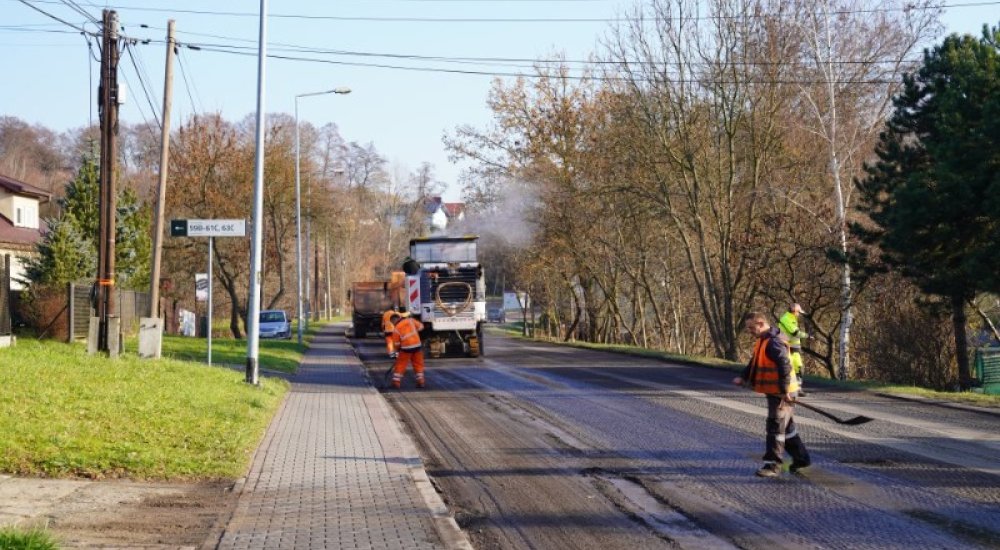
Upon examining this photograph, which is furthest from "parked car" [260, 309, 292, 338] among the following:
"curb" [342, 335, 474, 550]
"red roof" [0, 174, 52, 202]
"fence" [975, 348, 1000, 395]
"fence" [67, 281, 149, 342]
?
"curb" [342, 335, 474, 550]

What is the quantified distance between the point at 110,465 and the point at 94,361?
359 inches

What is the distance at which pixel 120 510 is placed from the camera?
8.59 m

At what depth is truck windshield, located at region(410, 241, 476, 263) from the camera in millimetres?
31969

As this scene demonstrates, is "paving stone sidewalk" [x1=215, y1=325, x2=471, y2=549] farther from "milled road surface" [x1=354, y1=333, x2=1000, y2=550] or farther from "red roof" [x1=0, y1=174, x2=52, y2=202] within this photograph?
"red roof" [x1=0, y1=174, x2=52, y2=202]

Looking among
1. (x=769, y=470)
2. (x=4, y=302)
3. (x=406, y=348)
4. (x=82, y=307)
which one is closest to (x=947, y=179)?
(x=406, y=348)

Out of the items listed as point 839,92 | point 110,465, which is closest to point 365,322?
point 839,92

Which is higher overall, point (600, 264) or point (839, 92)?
point (839, 92)

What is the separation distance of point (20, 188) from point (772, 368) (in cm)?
4160

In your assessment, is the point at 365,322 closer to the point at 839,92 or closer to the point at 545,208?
the point at 545,208

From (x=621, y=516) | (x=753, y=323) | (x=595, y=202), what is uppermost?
(x=595, y=202)

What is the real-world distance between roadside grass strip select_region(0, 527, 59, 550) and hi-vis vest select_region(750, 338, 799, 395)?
266 inches

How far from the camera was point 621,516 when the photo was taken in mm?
8602

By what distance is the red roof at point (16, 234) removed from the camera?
3995 cm

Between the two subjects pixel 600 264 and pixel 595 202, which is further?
pixel 600 264
